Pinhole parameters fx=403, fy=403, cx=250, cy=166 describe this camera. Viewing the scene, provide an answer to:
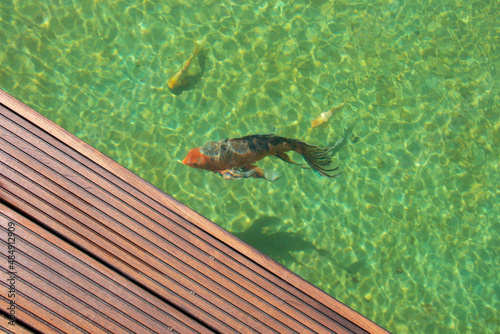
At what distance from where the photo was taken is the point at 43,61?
635 centimetres

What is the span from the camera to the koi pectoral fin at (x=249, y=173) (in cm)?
523

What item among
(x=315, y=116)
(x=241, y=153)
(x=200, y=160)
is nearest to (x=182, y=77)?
(x=200, y=160)

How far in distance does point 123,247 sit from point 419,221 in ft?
16.0

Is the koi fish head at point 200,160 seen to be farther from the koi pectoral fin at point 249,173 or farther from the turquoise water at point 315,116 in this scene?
the turquoise water at point 315,116

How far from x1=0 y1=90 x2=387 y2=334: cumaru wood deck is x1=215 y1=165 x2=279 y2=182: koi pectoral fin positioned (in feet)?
4.52

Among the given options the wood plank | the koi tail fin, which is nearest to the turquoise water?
the koi tail fin

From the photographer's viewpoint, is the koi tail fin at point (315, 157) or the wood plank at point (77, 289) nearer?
the wood plank at point (77, 289)

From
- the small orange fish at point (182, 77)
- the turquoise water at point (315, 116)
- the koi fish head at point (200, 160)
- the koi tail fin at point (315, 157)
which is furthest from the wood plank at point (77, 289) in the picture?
the small orange fish at point (182, 77)

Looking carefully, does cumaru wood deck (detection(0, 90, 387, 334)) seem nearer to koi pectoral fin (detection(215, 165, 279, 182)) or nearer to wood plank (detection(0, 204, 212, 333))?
wood plank (detection(0, 204, 212, 333))

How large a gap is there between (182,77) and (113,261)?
366cm

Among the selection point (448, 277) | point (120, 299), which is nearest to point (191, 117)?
point (120, 299)

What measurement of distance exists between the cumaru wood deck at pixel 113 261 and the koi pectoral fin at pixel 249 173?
1.38 m

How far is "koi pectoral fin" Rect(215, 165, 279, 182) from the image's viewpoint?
5227 millimetres

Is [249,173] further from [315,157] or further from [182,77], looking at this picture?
[182,77]
